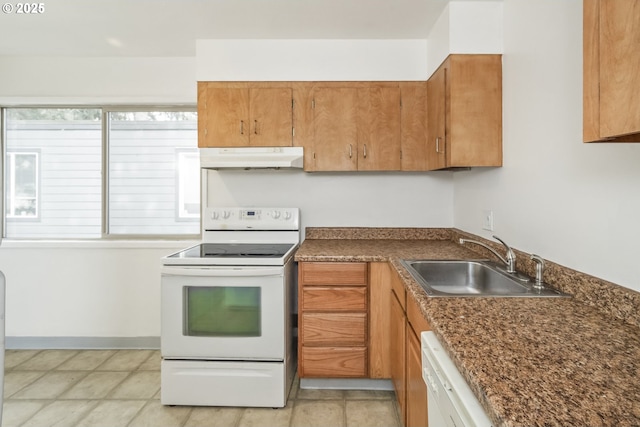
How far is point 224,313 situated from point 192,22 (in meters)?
1.87

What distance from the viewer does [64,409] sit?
7.06ft

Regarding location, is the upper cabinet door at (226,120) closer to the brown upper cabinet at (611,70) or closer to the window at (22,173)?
the window at (22,173)

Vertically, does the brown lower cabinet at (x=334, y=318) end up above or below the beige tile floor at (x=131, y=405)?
above

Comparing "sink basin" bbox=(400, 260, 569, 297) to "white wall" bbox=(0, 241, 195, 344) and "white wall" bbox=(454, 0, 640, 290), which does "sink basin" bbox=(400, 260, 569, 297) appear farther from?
"white wall" bbox=(0, 241, 195, 344)

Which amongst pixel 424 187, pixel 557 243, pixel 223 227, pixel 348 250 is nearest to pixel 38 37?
pixel 223 227

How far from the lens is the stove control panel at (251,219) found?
2.77 metres

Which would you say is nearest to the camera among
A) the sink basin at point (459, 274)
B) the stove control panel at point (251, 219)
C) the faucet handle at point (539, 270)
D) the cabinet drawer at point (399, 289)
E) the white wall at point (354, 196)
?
the faucet handle at point (539, 270)

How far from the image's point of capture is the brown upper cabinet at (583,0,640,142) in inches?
29.2

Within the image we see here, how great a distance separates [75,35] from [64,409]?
8.09ft

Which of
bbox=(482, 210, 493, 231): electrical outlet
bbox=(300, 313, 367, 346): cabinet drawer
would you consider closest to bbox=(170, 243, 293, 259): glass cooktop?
bbox=(300, 313, 367, 346): cabinet drawer

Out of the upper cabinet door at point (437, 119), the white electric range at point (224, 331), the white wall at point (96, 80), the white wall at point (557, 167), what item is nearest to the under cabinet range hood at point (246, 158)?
the white electric range at point (224, 331)

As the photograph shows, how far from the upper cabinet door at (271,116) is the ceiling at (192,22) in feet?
1.35

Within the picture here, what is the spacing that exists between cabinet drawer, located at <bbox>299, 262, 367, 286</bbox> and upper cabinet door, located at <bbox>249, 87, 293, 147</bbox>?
3.03ft

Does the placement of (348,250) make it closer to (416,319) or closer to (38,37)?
(416,319)
